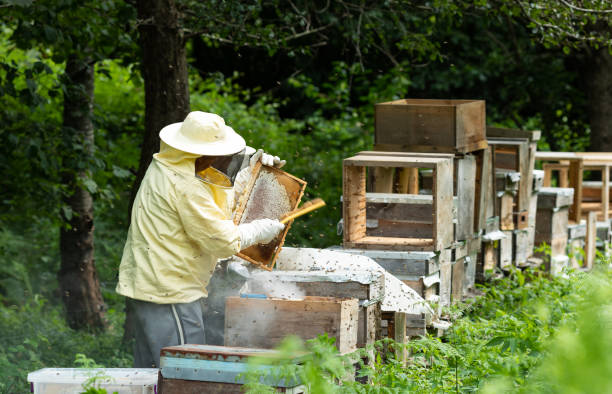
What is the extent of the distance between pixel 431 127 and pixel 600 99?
17.4 feet

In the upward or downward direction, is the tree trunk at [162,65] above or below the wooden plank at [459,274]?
above

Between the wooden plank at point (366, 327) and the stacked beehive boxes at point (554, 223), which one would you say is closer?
the wooden plank at point (366, 327)

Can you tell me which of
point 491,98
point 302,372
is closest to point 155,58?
point 302,372

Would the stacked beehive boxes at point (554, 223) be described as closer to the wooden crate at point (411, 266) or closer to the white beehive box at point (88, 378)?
the wooden crate at point (411, 266)

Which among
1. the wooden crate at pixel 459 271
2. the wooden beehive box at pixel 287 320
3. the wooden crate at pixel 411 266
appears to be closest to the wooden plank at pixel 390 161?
the wooden crate at pixel 411 266

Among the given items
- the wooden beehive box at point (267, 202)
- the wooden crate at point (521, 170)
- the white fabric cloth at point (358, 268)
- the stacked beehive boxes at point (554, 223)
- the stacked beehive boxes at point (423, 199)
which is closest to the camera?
the wooden beehive box at point (267, 202)

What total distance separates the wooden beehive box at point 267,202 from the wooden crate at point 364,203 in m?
0.84

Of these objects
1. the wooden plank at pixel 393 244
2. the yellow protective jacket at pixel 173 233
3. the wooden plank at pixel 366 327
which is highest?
the yellow protective jacket at pixel 173 233

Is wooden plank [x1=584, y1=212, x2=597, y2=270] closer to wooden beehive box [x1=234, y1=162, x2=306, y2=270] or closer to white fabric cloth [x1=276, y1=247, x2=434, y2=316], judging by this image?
white fabric cloth [x1=276, y1=247, x2=434, y2=316]

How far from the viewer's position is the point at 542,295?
5.61 metres

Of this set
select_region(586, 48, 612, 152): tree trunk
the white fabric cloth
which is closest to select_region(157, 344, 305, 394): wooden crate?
the white fabric cloth

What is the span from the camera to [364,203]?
5574 millimetres

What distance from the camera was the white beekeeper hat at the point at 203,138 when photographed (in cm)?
381

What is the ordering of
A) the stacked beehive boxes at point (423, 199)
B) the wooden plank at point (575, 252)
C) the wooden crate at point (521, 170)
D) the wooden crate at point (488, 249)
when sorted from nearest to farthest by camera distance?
the stacked beehive boxes at point (423, 199) < the wooden crate at point (488, 249) < the wooden crate at point (521, 170) < the wooden plank at point (575, 252)
